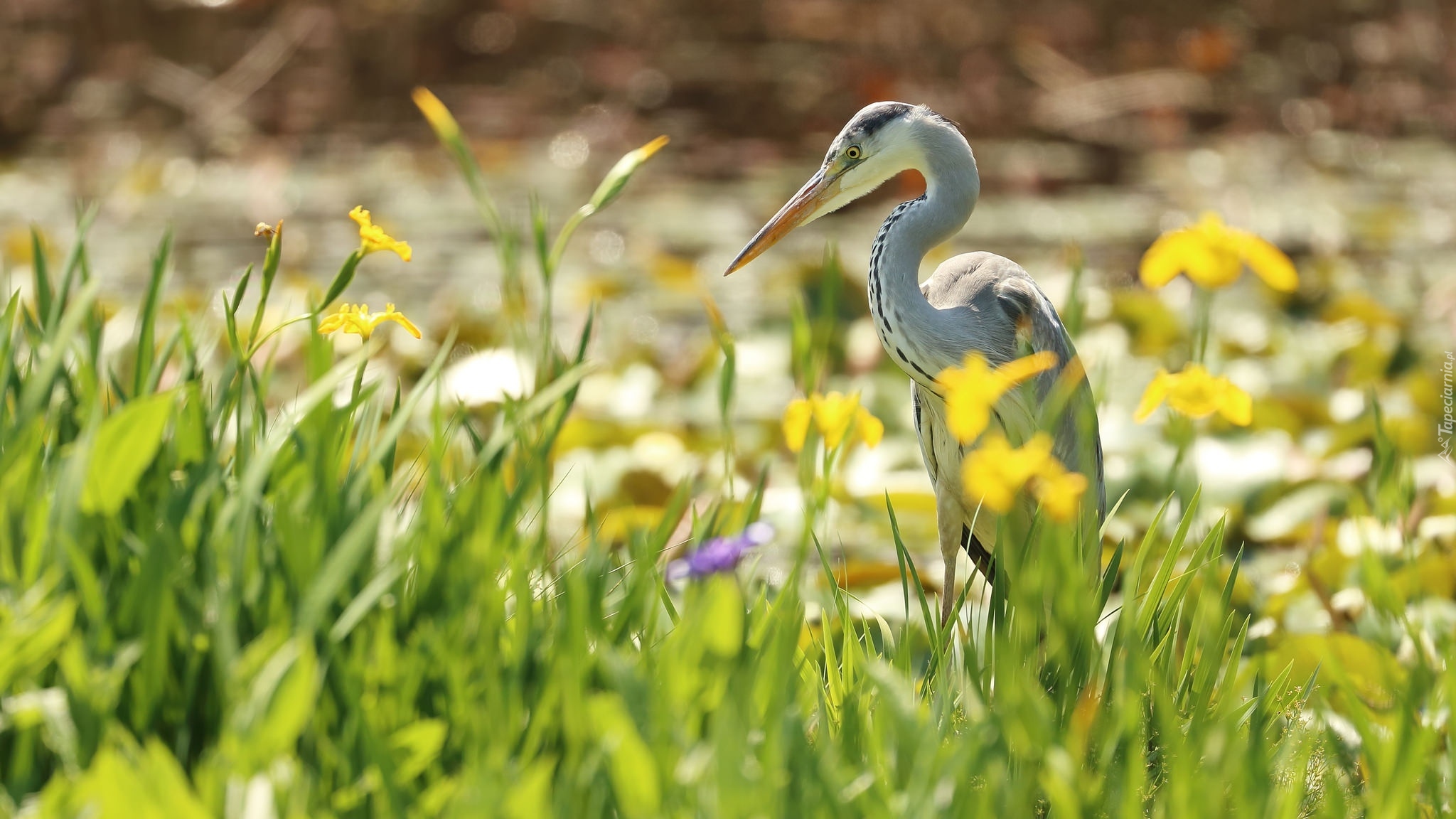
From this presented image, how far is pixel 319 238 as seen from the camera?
5.55 meters

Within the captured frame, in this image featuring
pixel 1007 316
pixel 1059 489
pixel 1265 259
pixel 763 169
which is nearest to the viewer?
pixel 1059 489

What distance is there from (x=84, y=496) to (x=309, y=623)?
35 centimetres

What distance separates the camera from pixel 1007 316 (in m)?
2.29

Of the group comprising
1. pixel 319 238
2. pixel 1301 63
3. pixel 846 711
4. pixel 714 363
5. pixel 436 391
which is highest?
pixel 436 391

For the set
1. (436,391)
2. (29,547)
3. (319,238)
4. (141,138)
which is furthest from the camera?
(141,138)

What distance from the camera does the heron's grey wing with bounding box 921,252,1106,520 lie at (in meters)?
2.23

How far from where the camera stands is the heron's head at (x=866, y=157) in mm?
2125

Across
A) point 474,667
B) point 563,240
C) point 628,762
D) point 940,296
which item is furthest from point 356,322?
point 940,296

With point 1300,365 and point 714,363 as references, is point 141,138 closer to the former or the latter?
point 714,363

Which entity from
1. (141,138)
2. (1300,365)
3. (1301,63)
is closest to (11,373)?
(1300,365)

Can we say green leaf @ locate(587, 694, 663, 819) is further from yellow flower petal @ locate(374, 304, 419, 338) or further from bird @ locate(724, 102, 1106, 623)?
bird @ locate(724, 102, 1106, 623)

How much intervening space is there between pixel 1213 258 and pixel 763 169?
210 inches

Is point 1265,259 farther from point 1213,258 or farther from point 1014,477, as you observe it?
point 1014,477

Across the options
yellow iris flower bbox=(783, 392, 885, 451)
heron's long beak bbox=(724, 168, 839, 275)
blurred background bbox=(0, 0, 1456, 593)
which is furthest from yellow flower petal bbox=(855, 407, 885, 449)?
blurred background bbox=(0, 0, 1456, 593)
